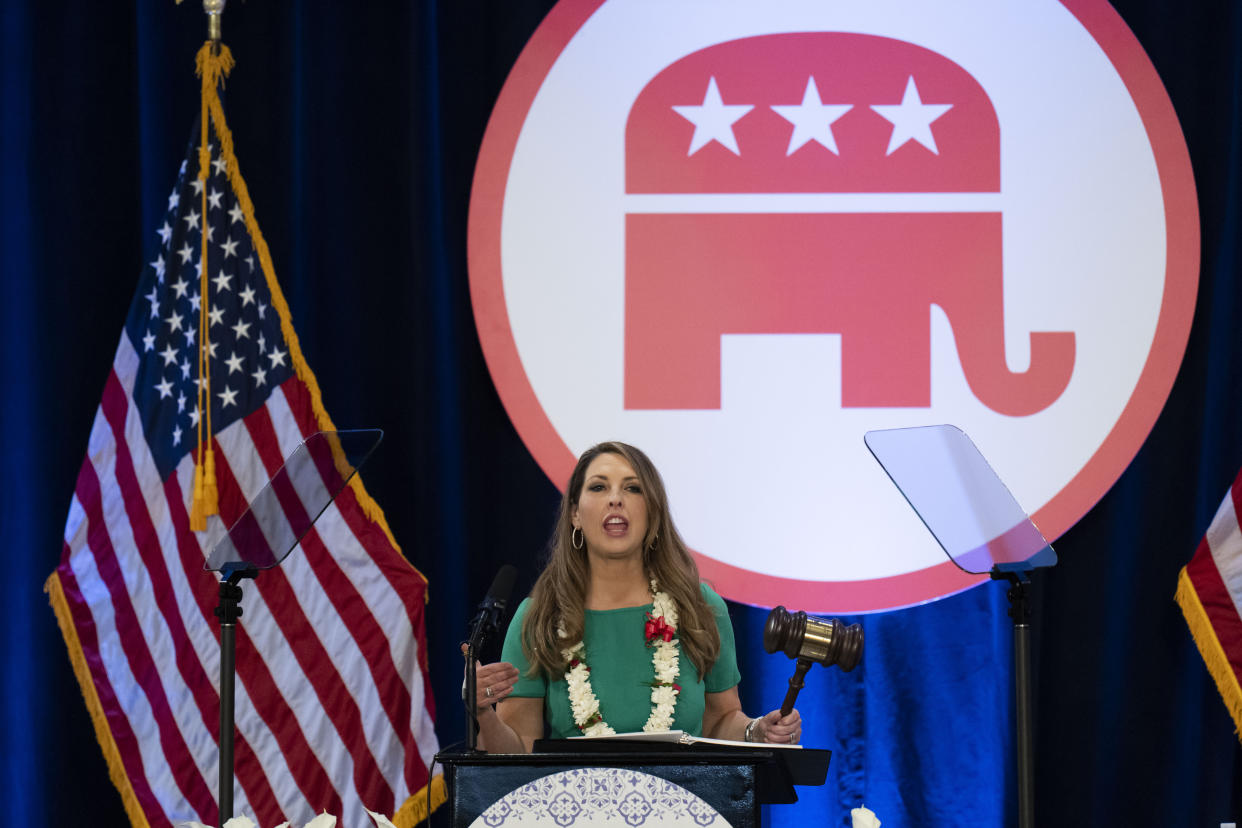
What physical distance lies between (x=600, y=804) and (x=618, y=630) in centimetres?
102

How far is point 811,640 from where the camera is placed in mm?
2131

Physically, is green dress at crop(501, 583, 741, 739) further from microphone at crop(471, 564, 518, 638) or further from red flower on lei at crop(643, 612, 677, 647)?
microphone at crop(471, 564, 518, 638)

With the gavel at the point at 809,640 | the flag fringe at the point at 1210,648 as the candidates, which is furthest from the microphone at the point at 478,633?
the flag fringe at the point at 1210,648

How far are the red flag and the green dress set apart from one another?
4.09 ft

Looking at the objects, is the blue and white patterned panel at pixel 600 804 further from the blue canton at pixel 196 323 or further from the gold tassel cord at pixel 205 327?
the blue canton at pixel 196 323

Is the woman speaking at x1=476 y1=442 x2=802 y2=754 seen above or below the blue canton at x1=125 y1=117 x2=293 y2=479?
below

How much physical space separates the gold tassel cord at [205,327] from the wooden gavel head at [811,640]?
1734 millimetres

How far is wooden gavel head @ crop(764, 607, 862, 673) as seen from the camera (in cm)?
212

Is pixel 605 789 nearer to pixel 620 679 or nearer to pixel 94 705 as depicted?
pixel 620 679

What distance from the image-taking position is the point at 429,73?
3508 mm

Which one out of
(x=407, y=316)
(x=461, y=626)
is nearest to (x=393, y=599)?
(x=461, y=626)

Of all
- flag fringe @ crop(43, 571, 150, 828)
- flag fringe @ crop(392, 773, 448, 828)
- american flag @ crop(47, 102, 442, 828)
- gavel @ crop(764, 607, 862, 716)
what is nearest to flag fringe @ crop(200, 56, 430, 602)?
american flag @ crop(47, 102, 442, 828)

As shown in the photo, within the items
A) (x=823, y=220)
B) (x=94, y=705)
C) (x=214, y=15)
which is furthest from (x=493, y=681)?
(x=214, y=15)

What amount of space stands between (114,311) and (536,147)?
1240 mm
